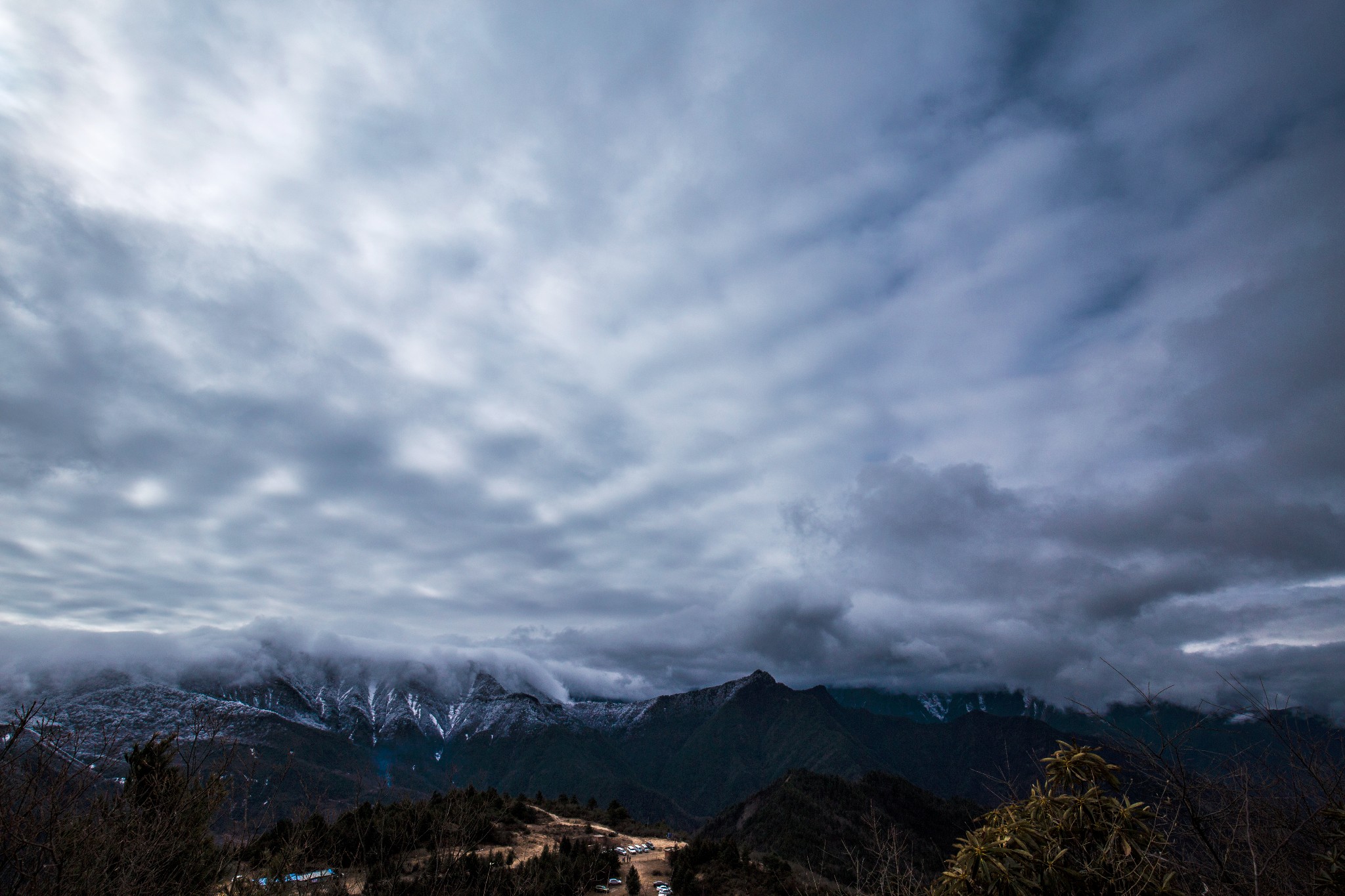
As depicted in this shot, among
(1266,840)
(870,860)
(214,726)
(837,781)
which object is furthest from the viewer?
(837,781)

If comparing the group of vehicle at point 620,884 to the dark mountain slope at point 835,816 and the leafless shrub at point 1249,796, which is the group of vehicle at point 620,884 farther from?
the dark mountain slope at point 835,816

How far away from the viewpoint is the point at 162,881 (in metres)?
15.9

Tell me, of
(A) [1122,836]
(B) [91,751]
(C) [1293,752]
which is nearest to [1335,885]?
(C) [1293,752]

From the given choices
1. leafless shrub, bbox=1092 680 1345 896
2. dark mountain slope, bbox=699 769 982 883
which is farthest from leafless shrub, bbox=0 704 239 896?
dark mountain slope, bbox=699 769 982 883

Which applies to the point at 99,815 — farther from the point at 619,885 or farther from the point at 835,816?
the point at 835,816

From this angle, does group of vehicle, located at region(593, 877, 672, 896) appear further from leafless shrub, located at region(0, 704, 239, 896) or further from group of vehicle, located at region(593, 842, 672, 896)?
leafless shrub, located at region(0, 704, 239, 896)

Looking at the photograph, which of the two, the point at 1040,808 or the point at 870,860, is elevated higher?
the point at 1040,808

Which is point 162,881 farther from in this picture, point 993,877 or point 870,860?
point 870,860

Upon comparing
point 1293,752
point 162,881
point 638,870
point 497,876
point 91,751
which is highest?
point 1293,752

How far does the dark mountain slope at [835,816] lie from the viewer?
4225 inches

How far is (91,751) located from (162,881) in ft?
13.5

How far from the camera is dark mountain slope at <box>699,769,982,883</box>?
352 feet

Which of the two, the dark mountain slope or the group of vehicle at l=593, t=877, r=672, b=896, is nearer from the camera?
the group of vehicle at l=593, t=877, r=672, b=896

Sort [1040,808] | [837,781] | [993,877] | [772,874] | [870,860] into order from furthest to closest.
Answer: [837,781], [870,860], [772,874], [1040,808], [993,877]
